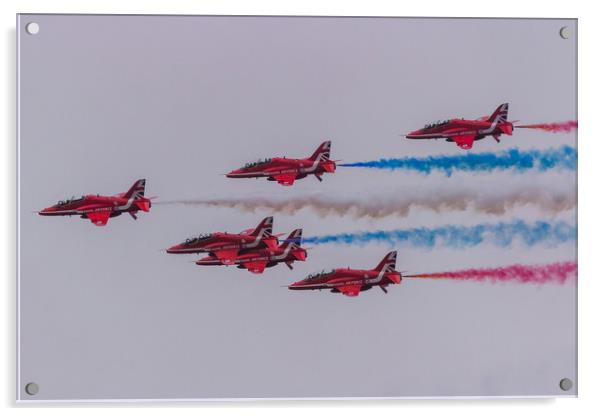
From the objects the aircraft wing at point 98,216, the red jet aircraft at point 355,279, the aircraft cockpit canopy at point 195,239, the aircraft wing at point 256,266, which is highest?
the aircraft wing at point 98,216

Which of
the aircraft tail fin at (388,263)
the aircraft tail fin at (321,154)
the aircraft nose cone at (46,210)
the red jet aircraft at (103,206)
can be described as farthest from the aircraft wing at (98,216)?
the aircraft tail fin at (388,263)

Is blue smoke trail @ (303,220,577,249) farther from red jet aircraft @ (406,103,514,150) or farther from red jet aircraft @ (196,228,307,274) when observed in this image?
red jet aircraft @ (406,103,514,150)

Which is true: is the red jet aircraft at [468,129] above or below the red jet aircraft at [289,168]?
above

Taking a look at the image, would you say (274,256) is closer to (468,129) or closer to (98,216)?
(98,216)

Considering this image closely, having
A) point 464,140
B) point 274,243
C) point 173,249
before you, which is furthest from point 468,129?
point 173,249

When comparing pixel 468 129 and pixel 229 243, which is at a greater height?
pixel 468 129

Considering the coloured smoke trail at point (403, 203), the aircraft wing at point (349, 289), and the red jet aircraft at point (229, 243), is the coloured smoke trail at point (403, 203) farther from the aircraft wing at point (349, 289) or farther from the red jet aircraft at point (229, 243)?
the aircraft wing at point (349, 289)

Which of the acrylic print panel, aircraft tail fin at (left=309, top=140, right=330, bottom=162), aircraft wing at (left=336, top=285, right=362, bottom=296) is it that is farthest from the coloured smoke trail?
aircraft wing at (left=336, top=285, right=362, bottom=296)

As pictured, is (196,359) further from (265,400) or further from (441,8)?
(441,8)
